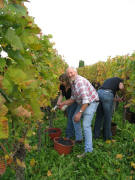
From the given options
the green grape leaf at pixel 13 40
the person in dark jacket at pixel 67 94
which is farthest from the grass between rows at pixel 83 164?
the green grape leaf at pixel 13 40

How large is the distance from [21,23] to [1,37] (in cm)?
13

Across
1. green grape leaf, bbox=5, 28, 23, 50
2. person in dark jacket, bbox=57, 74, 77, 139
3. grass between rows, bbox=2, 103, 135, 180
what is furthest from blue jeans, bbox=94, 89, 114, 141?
green grape leaf, bbox=5, 28, 23, 50

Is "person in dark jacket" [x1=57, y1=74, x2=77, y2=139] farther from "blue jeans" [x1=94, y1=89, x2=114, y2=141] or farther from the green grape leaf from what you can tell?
the green grape leaf

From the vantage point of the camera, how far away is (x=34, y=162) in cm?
285

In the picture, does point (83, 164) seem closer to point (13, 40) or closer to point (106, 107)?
point (106, 107)

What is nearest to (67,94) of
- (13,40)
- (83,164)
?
(83,164)

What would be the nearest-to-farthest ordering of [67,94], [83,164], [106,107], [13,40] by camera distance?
[13,40]
[83,164]
[106,107]
[67,94]

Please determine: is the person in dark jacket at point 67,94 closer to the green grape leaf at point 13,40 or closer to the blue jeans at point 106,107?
the blue jeans at point 106,107

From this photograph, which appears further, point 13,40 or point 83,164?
point 83,164

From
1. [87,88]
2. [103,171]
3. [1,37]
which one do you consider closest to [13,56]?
[1,37]

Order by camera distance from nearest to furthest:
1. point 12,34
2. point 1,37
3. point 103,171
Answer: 1. point 12,34
2. point 1,37
3. point 103,171

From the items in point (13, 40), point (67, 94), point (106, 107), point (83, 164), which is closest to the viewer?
point (13, 40)

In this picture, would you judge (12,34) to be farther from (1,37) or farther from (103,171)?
(103,171)

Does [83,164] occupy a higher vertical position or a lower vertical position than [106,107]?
lower
